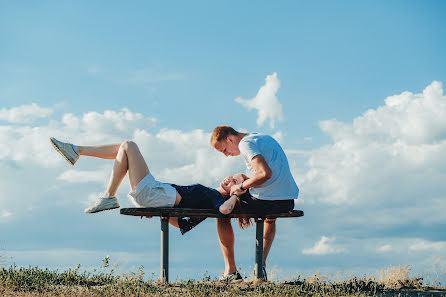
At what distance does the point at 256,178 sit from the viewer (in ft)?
28.1

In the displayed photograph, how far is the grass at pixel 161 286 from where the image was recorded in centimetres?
807

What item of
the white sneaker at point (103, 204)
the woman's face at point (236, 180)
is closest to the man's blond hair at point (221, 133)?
the woman's face at point (236, 180)

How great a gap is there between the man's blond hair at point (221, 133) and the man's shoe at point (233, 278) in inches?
80.1

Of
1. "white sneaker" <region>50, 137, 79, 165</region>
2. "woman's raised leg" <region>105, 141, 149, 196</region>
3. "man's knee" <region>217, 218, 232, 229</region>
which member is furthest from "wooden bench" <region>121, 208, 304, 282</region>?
"white sneaker" <region>50, 137, 79, 165</region>

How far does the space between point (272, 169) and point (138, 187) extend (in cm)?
205

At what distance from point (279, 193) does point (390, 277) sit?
2.86 metres

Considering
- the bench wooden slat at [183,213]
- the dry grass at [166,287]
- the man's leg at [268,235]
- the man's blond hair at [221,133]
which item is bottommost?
the dry grass at [166,287]

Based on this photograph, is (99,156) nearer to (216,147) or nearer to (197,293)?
(216,147)

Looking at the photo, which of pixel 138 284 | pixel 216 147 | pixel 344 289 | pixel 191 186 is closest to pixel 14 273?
pixel 138 284

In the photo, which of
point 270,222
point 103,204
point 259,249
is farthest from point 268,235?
point 103,204

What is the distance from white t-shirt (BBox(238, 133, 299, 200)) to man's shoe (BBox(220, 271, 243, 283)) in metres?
1.27

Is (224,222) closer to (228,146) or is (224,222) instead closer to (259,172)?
(259,172)

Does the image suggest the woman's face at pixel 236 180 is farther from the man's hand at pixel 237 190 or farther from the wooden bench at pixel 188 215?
the wooden bench at pixel 188 215

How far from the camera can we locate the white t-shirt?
8.82 meters
